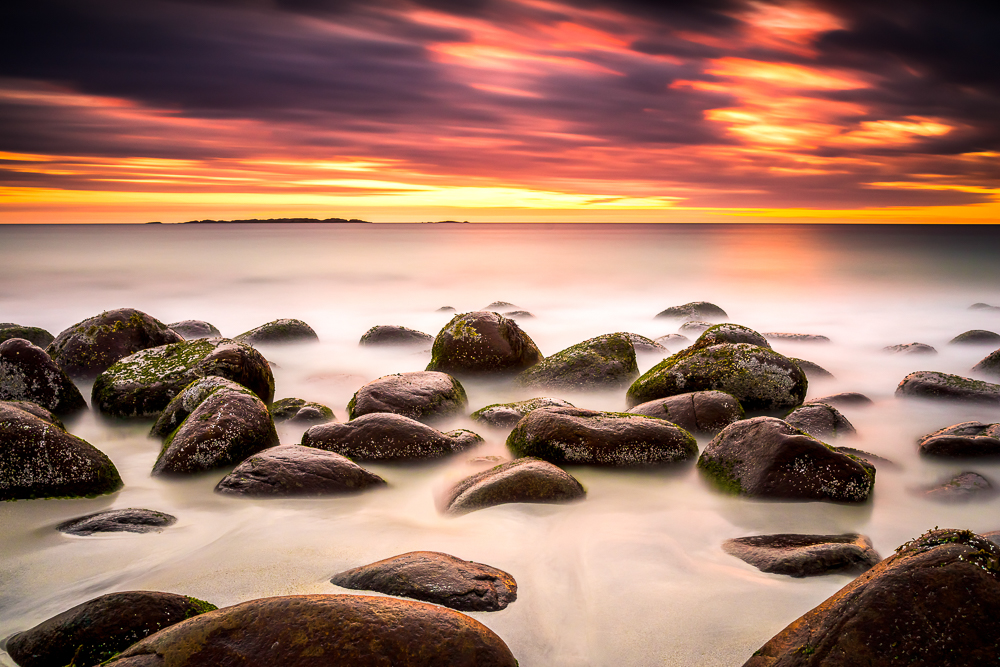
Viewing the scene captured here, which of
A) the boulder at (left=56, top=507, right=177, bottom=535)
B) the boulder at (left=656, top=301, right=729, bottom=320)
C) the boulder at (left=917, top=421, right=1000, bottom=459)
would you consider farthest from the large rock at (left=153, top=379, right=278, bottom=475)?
the boulder at (left=656, top=301, right=729, bottom=320)

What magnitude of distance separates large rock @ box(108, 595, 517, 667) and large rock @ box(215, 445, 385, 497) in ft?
6.80

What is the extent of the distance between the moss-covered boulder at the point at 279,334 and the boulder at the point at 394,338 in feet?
3.31

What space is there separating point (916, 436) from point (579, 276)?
22582 mm

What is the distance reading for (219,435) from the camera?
4859 millimetres

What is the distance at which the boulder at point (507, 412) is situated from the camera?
614 centimetres

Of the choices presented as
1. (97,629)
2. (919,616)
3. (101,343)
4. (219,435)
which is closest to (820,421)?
(919,616)

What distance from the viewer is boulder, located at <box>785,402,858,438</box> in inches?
237

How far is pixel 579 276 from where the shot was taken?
28.5 metres

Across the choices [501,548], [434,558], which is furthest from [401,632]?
[501,548]

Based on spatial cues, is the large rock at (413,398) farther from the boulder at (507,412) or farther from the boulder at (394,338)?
the boulder at (394,338)

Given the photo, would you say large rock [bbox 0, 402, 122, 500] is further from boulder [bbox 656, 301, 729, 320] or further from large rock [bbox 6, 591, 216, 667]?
boulder [bbox 656, 301, 729, 320]

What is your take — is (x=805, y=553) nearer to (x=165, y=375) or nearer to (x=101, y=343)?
(x=165, y=375)

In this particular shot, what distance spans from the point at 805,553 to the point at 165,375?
5747mm

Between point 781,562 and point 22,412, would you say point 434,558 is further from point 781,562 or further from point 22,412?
point 22,412
